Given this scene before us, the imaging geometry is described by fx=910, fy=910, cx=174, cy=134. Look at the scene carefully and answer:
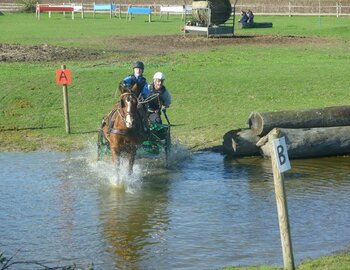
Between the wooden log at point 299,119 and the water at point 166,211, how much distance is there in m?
0.70

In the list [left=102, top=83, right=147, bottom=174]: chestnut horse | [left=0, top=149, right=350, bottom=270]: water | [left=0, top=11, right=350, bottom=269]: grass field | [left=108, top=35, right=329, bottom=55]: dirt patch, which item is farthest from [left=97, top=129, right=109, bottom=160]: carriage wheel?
[left=108, top=35, right=329, bottom=55]: dirt patch

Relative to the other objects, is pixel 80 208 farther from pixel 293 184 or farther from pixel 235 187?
pixel 293 184

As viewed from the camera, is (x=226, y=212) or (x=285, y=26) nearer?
(x=226, y=212)

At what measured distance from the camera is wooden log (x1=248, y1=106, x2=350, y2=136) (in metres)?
17.5

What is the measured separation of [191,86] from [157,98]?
29.4ft

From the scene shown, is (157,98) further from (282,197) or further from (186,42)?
(186,42)

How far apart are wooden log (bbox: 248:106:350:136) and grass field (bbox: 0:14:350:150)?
1645mm

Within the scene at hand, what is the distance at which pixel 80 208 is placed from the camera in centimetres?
1382

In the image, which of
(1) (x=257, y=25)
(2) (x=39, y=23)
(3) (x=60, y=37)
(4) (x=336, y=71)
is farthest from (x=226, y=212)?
(2) (x=39, y=23)

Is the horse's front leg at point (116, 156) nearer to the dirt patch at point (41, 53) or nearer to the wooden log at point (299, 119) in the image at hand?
the wooden log at point (299, 119)

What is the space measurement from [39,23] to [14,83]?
124ft

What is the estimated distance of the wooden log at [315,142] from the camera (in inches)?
682

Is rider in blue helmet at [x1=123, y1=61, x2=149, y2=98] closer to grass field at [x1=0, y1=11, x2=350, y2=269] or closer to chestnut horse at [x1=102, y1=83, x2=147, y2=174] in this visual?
chestnut horse at [x1=102, y1=83, x2=147, y2=174]

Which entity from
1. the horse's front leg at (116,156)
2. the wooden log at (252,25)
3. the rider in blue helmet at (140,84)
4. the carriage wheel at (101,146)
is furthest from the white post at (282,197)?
the wooden log at (252,25)
